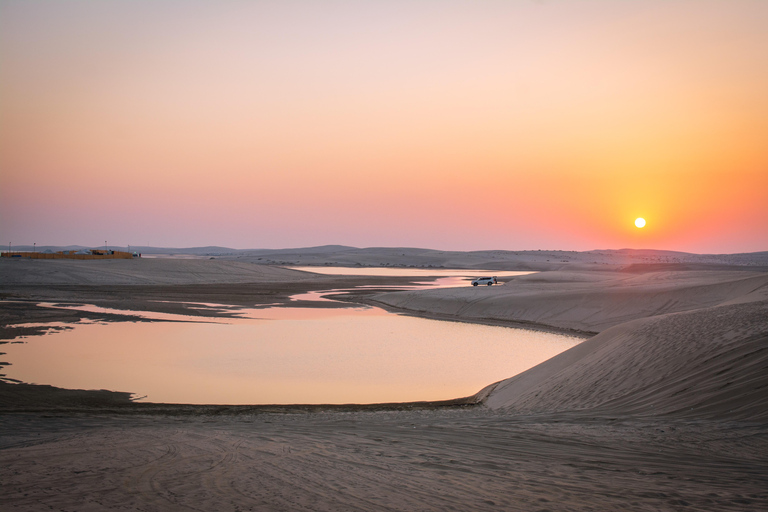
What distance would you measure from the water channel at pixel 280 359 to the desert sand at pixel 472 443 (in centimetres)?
139

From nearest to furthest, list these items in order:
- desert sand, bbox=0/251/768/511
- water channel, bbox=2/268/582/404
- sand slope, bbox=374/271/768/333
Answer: desert sand, bbox=0/251/768/511
water channel, bbox=2/268/582/404
sand slope, bbox=374/271/768/333

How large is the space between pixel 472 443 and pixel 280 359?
1103cm

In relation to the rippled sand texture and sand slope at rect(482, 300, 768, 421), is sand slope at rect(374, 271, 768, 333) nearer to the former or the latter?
sand slope at rect(482, 300, 768, 421)

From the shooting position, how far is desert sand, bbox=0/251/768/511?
4895mm

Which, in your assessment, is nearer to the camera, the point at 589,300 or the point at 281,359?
the point at 281,359

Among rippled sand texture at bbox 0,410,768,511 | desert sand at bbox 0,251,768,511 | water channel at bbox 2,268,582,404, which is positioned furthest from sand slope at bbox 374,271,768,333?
rippled sand texture at bbox 0,410,768,511

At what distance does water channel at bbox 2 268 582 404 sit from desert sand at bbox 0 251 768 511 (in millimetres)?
1389

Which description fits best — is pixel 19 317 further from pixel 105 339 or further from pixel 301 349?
pixel 301 349

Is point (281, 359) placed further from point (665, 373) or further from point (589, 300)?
point (589, 300)

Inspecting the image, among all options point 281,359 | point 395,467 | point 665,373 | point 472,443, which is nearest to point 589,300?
point 281,359

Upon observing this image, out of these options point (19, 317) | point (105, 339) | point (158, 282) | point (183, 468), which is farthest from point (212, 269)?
point (183, 468)

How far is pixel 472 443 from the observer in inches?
287

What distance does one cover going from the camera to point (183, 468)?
5773 millimetres

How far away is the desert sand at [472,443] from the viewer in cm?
489
